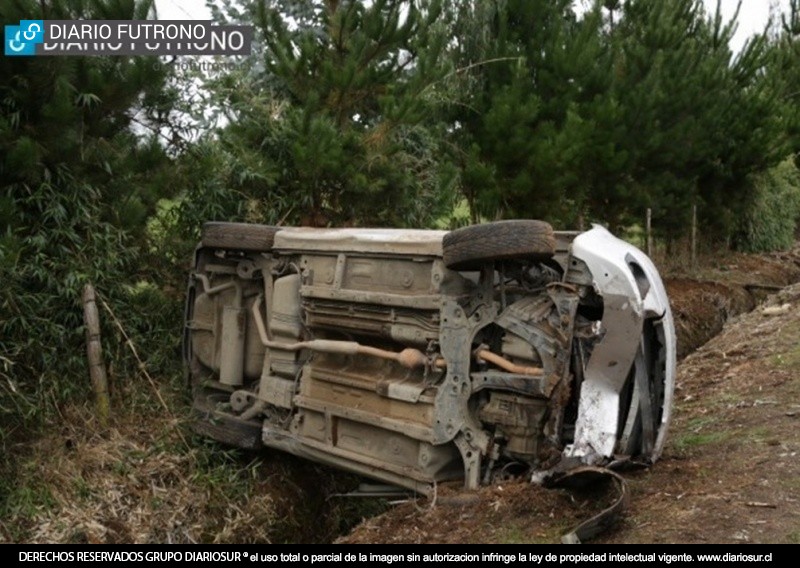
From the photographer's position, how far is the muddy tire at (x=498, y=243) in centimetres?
472

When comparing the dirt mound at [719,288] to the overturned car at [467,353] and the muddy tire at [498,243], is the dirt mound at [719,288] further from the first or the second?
the muddy tire at [498,243]

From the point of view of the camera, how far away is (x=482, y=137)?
35.6 feet

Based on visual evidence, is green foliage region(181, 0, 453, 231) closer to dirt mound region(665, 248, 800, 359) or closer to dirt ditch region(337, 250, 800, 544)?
dirt ditch region(337, 250, 800, 544)

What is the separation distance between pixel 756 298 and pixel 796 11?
12.2m

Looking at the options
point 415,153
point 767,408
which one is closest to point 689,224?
point 415,153

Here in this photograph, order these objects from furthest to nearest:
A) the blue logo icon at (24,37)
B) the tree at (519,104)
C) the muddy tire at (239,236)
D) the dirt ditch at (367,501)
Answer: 1. the tree at (519,104)
2. the muddy tire at (239,236)
3. the blue logo icon at (24,37)
4. the dirt ditch at (367,501)

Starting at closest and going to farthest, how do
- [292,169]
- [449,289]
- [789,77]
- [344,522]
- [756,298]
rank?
[449,289] → [344,522] → [292,169] → [756,298] → [789,77]

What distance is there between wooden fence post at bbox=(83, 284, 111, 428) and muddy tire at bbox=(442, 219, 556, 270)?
277cm

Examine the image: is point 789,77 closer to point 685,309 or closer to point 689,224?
point 689,224

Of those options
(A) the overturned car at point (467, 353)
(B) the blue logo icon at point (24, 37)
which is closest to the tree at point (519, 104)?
(A) the overturned car at point (467, 353)

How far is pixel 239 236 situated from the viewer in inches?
260

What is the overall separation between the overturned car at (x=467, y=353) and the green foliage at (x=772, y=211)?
49.8 ft

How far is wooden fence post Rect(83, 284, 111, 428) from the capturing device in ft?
20.8

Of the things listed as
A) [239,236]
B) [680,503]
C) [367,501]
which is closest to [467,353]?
[680,503]
